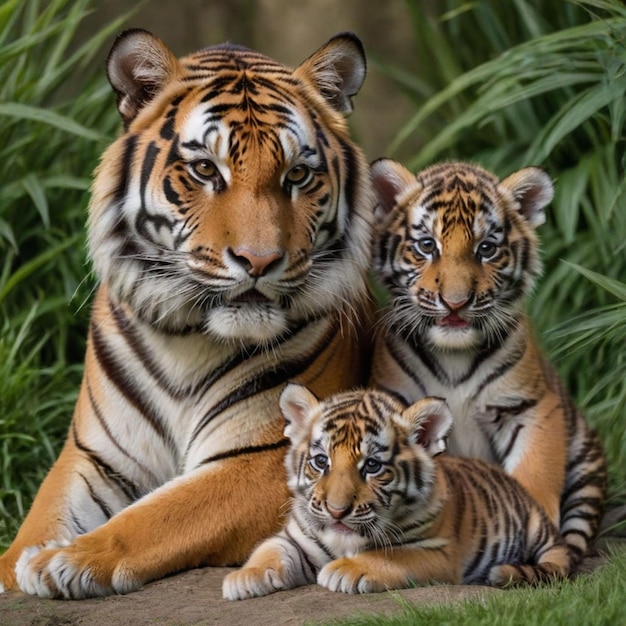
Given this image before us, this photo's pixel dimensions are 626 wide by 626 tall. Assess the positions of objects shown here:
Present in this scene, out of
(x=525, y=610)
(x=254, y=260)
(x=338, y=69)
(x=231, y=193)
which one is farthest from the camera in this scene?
(x=338, y=69)

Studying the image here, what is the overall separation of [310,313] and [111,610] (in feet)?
3.96

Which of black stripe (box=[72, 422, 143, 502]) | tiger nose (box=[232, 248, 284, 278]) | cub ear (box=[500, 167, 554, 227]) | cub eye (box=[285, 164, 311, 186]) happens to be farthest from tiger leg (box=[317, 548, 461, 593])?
cub ear (box=[500, 167, 554, 227])

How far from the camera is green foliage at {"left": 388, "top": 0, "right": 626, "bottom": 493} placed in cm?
512

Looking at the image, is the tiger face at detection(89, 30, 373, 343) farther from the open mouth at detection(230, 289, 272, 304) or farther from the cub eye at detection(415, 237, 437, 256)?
the cub eye at detection(415, 237, 437, 256)

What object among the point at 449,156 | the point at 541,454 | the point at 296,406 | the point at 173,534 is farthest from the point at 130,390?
the point at 449,156

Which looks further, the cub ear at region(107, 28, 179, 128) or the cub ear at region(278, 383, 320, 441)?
the cub ear at region(107, 28, 179, 128)

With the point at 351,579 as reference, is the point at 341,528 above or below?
above

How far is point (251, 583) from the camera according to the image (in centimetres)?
374

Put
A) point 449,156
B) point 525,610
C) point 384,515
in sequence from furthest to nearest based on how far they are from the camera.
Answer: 1. point 449,156
2. point 384,515
3. point 525,610

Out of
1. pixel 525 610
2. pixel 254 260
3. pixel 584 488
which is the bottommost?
pixel 584 488

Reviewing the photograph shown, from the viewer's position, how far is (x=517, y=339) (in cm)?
447

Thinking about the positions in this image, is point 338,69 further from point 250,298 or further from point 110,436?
point 110,436

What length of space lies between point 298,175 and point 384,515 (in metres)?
1.17

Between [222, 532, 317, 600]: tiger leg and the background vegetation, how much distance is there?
1.48 meters
